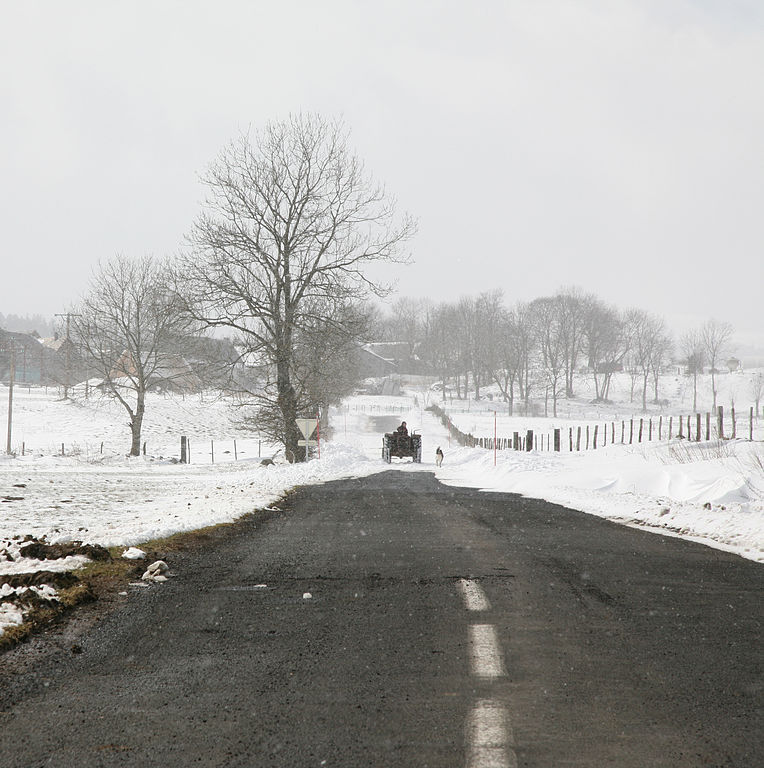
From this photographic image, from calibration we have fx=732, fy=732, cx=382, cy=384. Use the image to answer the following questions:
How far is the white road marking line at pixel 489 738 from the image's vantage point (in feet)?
9.24

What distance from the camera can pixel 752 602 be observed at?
565cm

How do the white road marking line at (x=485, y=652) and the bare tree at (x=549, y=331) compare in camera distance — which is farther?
the bare tree at (x=549, y=331)

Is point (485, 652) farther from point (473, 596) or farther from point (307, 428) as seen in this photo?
point (307, 428)

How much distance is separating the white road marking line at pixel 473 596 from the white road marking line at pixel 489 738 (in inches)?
77.7

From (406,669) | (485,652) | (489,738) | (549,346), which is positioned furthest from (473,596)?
(549,346)

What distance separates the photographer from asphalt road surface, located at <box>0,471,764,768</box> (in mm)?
2961

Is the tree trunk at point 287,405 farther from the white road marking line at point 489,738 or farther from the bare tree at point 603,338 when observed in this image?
the bare tree at point 603,338

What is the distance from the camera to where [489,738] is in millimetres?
3033

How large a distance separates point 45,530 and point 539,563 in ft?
22.2

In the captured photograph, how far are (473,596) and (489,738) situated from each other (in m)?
2.81

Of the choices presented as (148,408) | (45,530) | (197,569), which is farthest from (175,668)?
(148,408)

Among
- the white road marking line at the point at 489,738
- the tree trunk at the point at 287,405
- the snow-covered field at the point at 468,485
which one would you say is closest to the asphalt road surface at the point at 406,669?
the white road marking line at the point at 489,738

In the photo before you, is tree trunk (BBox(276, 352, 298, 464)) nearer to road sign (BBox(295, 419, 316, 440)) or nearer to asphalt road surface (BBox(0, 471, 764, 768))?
road sign (BBox(295, 419, 316, 440))

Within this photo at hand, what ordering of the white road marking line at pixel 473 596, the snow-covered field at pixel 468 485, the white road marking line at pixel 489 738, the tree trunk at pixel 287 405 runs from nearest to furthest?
the white road marking line at pixel 489 738 < the white road marking line at pixel 473 596 < the snow-covered field at pixel 468 485 < the tree trunk at pixel 287 405
